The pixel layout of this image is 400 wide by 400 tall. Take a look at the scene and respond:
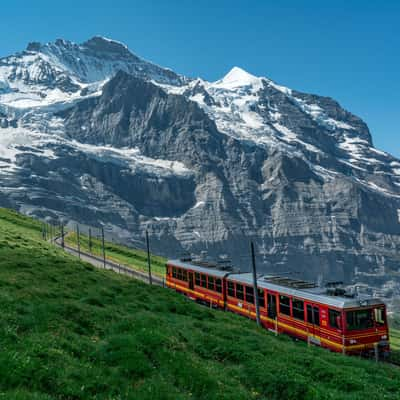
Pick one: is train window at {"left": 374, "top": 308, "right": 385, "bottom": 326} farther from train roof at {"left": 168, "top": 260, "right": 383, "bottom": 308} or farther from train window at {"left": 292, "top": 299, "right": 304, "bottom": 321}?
train window at {"left": 292, "top": 299, "right": 304, "bottom": 321}

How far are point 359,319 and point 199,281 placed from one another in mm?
22521

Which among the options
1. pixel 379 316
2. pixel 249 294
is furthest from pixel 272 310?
pixel 379 316

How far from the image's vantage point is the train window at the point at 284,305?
A: 32.2 m

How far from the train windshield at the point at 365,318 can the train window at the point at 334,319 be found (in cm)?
53

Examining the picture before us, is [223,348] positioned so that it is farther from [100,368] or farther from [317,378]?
[100,368]

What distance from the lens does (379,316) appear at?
28.8 metres

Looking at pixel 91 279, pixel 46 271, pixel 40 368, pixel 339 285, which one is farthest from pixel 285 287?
pixel 40 368

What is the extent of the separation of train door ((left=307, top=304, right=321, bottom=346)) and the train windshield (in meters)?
2.21

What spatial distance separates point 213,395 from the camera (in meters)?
13.2

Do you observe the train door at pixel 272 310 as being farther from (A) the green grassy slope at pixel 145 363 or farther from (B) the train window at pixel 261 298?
(A) the green grassy slope at pixel 145 363

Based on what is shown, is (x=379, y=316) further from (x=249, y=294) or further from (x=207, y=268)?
(x=207, y=268)

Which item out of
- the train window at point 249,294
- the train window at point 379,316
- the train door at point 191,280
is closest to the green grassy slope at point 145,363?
the train window at point 379,316

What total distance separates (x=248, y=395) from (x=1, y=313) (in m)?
9.46

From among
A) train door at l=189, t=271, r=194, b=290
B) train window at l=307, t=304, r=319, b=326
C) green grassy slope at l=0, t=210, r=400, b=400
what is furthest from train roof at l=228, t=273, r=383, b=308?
train door at l=189, t=271, r=194, b=290
